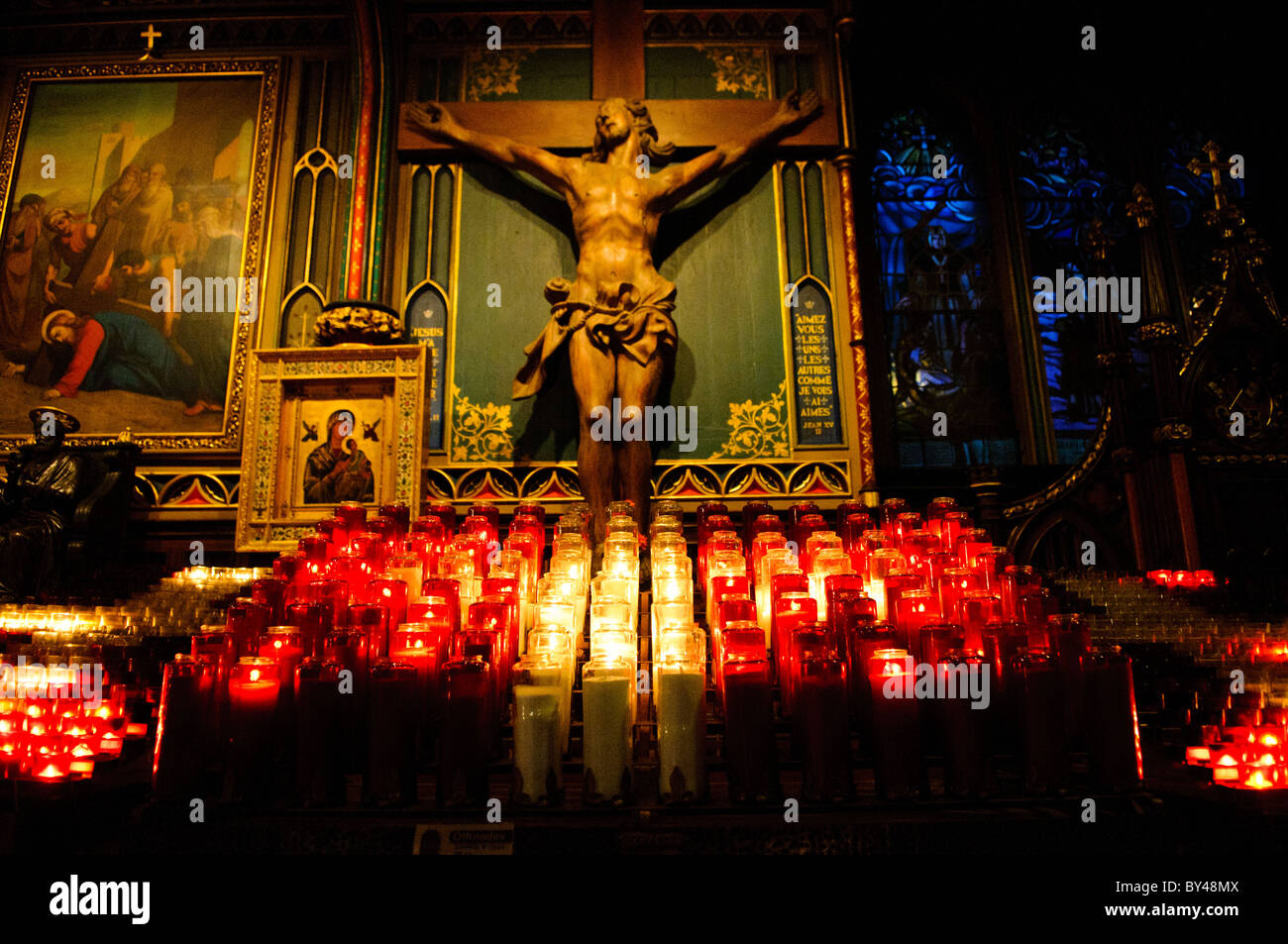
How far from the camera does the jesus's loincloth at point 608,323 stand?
15.4 ft

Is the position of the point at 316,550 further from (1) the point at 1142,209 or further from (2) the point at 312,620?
(1) the point at 1142,209

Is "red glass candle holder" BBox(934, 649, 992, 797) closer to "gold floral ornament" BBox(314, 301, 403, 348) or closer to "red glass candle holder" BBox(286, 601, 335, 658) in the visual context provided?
"red glass candle holder" BBox(286, 601, 335, 658)

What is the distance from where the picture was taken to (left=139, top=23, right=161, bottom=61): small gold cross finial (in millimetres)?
6281

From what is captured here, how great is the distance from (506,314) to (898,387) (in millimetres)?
2872

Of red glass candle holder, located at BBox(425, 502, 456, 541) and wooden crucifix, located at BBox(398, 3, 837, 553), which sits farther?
wooden crucifix, located at BBox(398, 3, 837, 553)

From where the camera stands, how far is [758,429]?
17.8 feet

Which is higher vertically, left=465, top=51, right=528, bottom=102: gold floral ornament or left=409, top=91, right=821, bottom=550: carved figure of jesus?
left=465, top=51, right=528, bottom=102: gold floral ornament

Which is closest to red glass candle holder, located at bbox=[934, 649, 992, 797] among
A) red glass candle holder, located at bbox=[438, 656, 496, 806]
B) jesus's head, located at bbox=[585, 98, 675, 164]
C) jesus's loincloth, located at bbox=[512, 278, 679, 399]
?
red glass candle holder, located at bbox=[438, 656, 496, 806]

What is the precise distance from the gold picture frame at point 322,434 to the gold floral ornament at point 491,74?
7.70ft

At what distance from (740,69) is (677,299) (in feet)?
6.08

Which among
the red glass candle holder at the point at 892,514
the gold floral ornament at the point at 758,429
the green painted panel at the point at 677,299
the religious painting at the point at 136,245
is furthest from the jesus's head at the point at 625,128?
the red glass candle holder at the point at 892,514

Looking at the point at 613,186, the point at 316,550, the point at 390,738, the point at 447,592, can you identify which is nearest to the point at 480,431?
the point at 613,186

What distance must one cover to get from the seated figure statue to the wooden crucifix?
230 centimetres

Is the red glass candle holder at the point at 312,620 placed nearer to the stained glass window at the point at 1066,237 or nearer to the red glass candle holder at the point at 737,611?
the red glass candle holder at the point at 737,611
